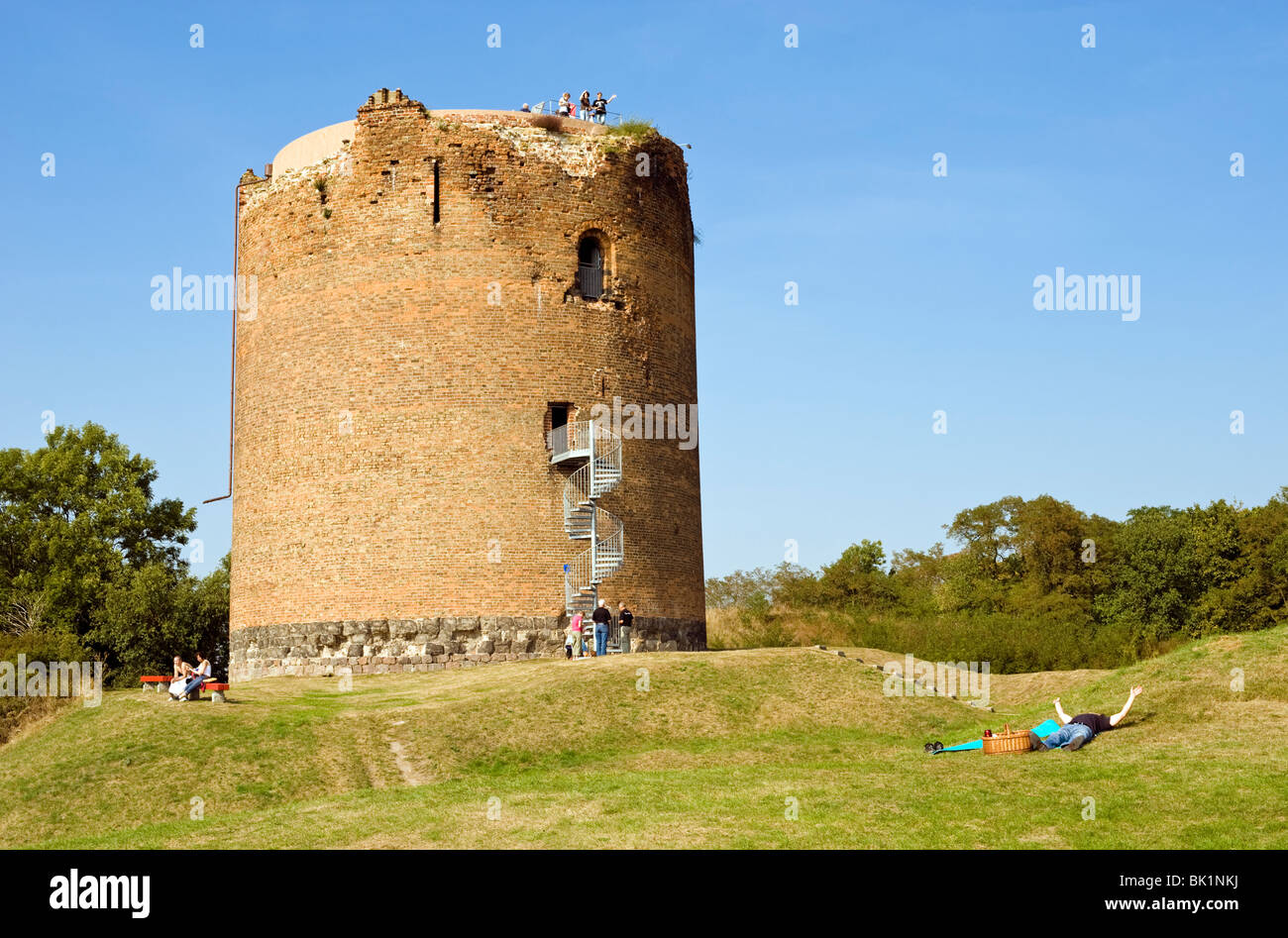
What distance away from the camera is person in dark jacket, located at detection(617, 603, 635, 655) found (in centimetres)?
2355

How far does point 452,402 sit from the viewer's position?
2498cm

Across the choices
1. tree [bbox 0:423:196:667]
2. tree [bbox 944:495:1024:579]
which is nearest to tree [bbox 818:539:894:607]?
tree [bbox 944:495:1024:579]

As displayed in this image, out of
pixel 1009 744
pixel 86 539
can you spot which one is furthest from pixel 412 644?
pixel 86 539

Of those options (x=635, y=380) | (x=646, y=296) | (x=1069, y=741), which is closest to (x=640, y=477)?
(x=635, y=380)

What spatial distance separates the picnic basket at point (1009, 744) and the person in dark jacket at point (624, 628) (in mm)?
9905

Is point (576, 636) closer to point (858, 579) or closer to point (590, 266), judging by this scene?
point (590, 266)

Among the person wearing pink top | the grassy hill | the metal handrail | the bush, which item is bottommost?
the grassy hill

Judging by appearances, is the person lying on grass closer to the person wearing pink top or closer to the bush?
the person wearing pink top

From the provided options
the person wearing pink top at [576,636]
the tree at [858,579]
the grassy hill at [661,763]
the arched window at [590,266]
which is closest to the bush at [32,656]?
the grassy hill at [661,763]

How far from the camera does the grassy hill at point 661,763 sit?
11.1m

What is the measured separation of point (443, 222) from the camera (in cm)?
2558

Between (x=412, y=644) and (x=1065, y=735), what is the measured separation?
13.0 m

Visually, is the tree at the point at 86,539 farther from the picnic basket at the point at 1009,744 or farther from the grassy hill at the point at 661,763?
the picnic basket at the point at 1009,744
